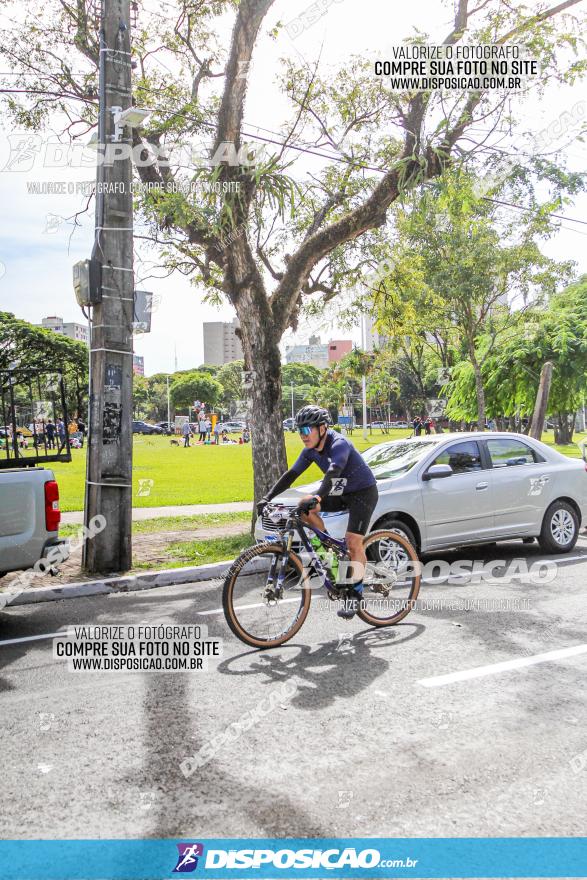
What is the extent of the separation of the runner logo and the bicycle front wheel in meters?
2.35

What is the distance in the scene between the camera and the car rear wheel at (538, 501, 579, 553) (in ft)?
30.1

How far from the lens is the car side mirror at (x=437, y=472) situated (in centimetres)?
817

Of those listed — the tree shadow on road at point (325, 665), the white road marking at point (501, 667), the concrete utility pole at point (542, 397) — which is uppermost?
the concrete utility pole at point (542, 397)

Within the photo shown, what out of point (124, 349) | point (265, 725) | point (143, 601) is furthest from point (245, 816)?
point (124, 349)

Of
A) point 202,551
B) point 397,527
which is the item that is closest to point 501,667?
point 397,527

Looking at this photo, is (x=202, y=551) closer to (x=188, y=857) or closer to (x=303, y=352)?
(x=188, y=857)

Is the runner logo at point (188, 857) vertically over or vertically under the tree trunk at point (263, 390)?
under

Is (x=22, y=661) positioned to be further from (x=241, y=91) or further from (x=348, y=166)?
(x=348, y=166)

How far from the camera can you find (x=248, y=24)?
9.70 metres

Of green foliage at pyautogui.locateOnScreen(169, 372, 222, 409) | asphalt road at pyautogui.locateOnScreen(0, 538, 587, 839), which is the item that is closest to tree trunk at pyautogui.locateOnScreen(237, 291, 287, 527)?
asphalt road at pyautogui.locateOnScreen(0, 538, 587, 839)

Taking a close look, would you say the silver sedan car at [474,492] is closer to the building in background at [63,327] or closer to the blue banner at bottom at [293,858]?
the blue banner at bottom at [293,858]

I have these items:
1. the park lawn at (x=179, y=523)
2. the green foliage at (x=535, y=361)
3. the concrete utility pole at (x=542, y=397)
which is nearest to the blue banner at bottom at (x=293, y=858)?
the park lawn at (x=179, y=523)

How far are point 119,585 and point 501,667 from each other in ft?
14.2

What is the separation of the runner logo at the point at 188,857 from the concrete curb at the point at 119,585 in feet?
15.6
